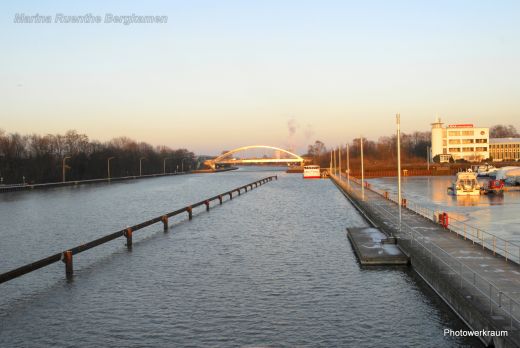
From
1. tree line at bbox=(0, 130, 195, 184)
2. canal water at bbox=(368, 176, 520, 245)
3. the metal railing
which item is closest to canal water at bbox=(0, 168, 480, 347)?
the metal railing

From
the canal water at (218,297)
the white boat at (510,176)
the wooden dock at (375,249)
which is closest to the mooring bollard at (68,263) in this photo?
the canal water at (218,297)

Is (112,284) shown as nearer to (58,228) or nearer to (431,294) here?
(431,294)

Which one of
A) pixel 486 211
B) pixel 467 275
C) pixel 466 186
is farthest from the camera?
pixel 466 186

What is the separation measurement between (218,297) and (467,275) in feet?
31.3

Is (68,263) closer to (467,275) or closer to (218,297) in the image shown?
(218,297)

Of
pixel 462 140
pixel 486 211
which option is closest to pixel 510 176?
pixel 486 211

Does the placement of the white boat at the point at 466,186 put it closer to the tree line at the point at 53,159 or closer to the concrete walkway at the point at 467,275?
the concrete walkway at the point at 467,275

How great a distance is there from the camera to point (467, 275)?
798 inches

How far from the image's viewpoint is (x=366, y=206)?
170ft

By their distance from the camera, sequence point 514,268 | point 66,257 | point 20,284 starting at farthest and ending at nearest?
point 66,257 < point 20,284 < point 514,268

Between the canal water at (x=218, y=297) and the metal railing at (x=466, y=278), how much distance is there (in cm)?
114

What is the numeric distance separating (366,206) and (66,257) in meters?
32.2

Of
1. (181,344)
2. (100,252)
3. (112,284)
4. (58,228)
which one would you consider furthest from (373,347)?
(58,228)

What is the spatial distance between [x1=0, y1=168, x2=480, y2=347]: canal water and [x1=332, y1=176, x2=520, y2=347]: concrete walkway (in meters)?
0.73
